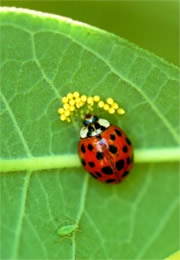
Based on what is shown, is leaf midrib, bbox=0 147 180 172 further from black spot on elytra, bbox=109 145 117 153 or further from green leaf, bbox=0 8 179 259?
black spot on elytra, bbox=109 145 117 153

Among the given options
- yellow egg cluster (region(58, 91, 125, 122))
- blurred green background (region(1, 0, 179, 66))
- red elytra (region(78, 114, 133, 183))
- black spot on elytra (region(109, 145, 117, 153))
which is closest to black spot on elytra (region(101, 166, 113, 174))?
red elytra (region(78, 114, 133, 183))

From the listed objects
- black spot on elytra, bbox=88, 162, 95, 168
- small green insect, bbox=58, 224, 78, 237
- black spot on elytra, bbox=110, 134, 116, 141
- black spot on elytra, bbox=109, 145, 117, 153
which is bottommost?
small green insect, bbox=58, 224, 78, 237

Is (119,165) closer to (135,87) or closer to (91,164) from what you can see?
(91,164)

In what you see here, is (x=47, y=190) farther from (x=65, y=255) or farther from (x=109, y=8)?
(x=109, y=8)

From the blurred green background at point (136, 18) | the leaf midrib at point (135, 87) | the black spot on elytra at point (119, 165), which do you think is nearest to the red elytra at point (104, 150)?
the black spot on elytra at point (119, 165)

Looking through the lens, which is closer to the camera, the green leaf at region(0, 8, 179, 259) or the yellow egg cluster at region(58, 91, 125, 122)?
the green leaf at region(0, 8, 179, 259)

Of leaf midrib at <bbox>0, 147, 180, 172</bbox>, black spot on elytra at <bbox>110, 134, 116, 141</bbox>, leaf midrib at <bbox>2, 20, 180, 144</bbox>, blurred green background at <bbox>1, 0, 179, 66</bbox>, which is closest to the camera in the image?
leaf midrib at <bbox>2, 20, 180, 144</bbox>

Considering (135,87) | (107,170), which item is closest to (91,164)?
(107,170)
